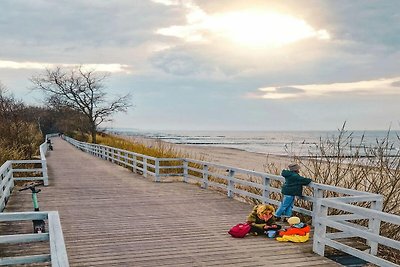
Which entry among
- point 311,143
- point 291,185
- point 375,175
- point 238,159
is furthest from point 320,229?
point 238,159

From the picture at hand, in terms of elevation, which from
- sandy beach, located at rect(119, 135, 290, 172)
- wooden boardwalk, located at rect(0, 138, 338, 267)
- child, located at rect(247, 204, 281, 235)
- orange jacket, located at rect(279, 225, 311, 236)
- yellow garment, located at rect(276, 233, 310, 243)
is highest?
child, located at rect(247, 204, 281, 235)

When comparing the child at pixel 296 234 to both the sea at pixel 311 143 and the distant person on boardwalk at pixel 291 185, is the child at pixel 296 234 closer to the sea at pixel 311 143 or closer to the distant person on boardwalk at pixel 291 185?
the distant person on boardwalk at pixel 291 185

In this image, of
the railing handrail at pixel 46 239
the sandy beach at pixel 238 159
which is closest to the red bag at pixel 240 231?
the railing handrail at pixel 46 239

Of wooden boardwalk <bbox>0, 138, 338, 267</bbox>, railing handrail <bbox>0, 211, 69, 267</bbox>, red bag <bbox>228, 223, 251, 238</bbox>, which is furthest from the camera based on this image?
red bag <bbox>228, 223, 251, 238</bbox>

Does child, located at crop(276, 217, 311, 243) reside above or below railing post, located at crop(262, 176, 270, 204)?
below

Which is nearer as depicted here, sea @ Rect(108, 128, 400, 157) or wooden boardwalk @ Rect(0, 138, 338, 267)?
wooden boardwalk @ Rect(0, 138, 338, 267)

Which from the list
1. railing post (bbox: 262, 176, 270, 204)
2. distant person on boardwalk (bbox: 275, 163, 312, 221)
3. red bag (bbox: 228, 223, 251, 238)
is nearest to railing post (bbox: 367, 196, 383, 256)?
distant person on boardwalk (bbox: 275, 163, 312, 221)

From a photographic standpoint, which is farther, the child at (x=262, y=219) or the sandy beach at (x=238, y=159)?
the sandy beach at (x=238, y=159)

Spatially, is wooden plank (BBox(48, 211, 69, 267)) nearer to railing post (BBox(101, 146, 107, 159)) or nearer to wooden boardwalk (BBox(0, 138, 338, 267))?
wooden boardwalk (BBox(0, 138, 338, 267))

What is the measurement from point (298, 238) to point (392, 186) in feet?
7.96

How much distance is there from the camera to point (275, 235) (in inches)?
285

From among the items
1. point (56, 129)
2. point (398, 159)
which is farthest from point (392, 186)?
point (56, 129)

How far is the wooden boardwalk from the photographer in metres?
6.02

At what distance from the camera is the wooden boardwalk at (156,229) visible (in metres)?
6.02
